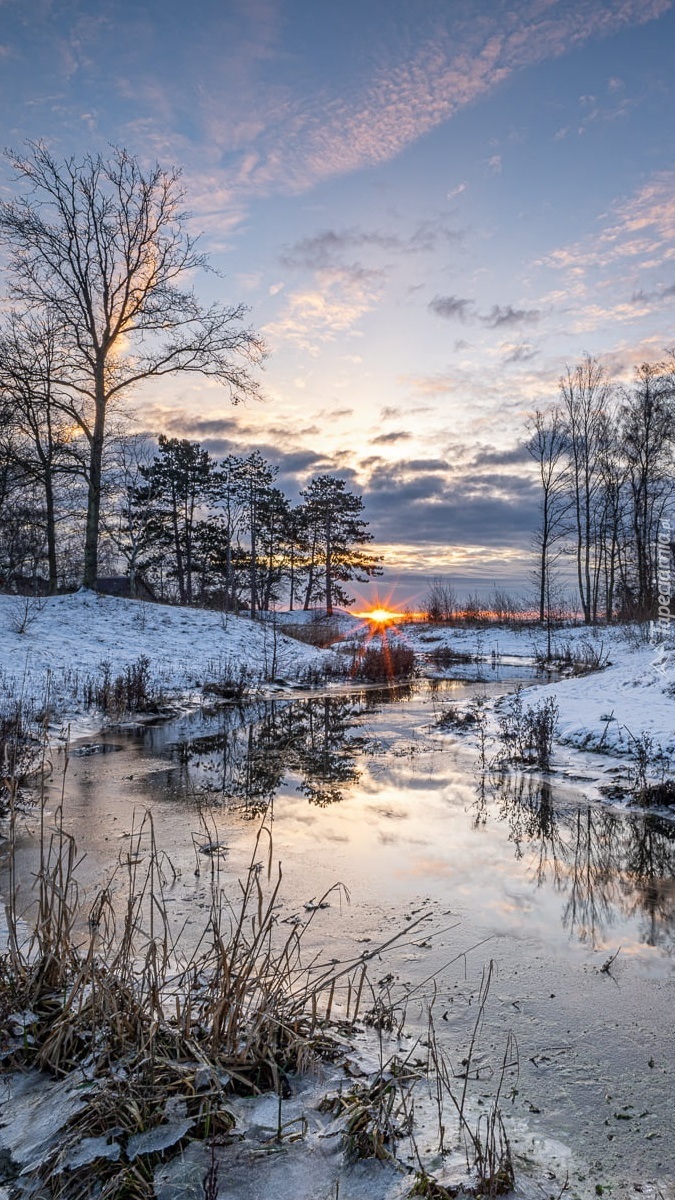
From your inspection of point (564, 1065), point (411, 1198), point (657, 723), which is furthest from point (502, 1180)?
point (657, 723)

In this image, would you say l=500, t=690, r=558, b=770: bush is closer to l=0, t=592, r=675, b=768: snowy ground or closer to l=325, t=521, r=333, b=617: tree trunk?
l=0, t=592, r=675, b=768: snowy ground

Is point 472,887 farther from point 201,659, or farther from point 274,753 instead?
point 201,659

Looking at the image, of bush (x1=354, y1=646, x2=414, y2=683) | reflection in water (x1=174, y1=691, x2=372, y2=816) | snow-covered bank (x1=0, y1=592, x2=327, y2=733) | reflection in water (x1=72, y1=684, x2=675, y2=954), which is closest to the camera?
reflection in water (x1=72, y1=684, x2=675, y2=954)

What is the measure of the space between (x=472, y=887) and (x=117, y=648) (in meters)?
13.2

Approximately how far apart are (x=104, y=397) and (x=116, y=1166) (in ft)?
69.3

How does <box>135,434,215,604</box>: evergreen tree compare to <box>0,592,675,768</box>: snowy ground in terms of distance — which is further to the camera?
<box>135,434,215,604</box>: evergreen tree

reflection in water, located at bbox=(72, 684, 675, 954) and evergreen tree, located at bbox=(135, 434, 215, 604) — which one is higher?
evergreen tree, located at bbox=(135, 434, 215, 604)

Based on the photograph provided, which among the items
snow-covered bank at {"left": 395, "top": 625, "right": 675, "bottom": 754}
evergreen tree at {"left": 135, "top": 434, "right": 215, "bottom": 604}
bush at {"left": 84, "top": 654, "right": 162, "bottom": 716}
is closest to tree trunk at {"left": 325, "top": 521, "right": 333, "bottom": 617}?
evergreen tree at {"left": 135, "top": 434, "right": 215, "bottom": 604}

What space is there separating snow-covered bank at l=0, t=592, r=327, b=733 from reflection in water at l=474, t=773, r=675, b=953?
24.3 feet

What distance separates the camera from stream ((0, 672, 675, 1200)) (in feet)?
8.46

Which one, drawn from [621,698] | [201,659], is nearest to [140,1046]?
[621,698]

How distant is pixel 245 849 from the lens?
5723 mm

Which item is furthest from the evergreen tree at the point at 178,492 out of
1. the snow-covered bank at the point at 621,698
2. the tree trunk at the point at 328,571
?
the snow-covered bank at the point at 621,698

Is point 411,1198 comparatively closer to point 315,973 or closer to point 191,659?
point 315,973
